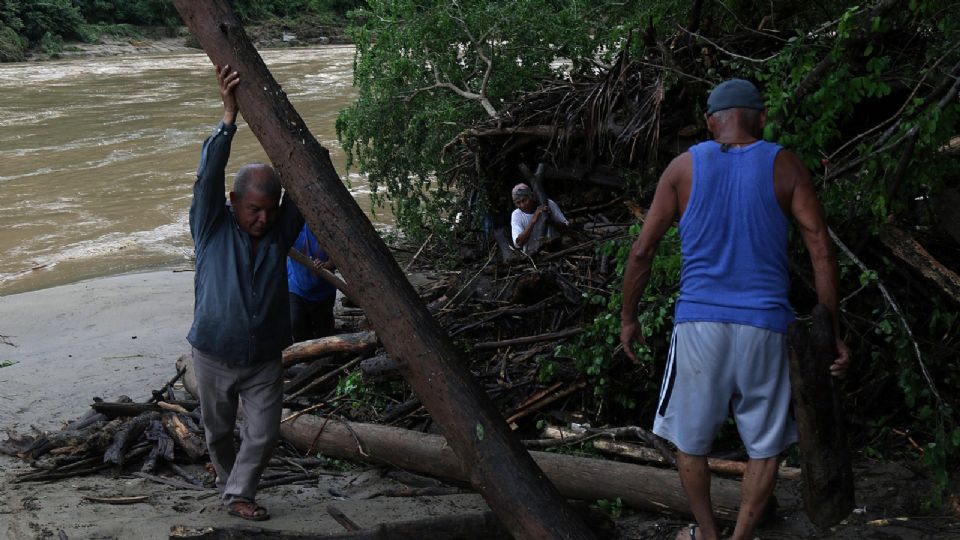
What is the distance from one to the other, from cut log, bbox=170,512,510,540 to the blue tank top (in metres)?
1.25

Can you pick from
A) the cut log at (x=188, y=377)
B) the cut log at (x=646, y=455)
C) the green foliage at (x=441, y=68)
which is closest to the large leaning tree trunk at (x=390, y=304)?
the cut log at (x=646, y=455)

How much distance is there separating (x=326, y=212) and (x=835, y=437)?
209cm

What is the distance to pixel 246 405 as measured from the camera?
4938 millimetres

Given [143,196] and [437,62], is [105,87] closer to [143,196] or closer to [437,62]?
[143,196]

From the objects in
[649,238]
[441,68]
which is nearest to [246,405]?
[649,238]

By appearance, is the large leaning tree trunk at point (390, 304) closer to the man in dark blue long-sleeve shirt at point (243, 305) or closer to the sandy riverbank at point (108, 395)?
the man in dark blue long-sleeve shirt at point (243, 305)

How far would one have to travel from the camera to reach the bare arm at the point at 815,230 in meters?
3.51

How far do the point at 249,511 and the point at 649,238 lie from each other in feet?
8.10

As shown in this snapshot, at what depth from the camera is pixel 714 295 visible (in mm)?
3623

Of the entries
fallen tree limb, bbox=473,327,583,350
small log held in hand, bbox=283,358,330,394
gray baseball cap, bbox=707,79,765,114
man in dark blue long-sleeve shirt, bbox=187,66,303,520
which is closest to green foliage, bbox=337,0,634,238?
small log held in hand, bbox=283,358,330,394

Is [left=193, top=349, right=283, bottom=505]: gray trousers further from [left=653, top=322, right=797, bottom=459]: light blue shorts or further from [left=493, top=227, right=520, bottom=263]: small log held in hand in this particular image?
[left=493, top=227, right=520, bottom=263]: small log held in hand

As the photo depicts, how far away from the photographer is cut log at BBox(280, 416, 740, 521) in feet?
Answer: 14.6

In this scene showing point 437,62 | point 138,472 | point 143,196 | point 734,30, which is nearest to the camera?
point 138,472

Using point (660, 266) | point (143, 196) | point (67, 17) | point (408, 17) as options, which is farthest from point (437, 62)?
point (67, 17)
